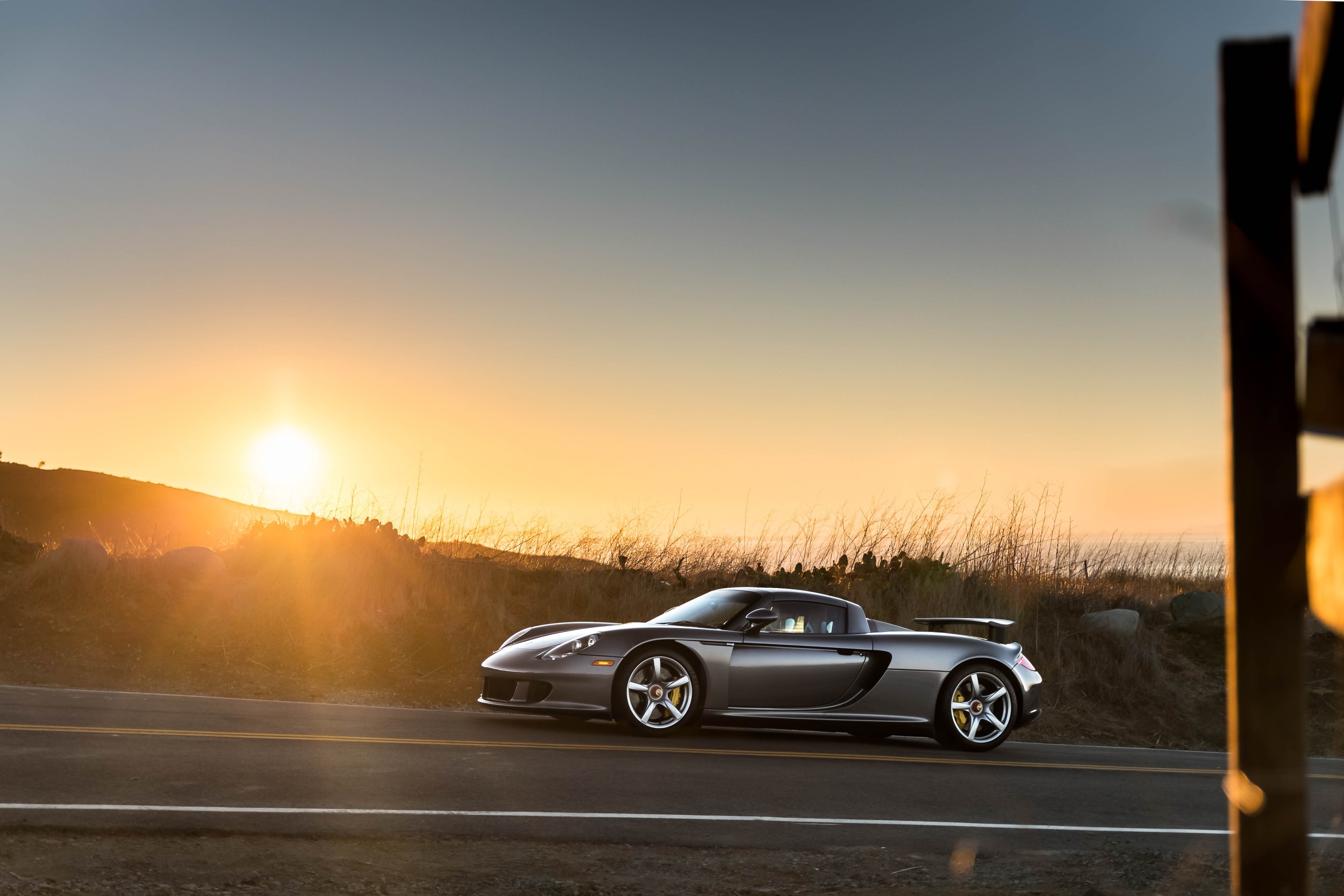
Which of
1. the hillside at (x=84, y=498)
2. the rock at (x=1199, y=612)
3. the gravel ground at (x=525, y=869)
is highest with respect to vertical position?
the hillside at (x=84, y=498)

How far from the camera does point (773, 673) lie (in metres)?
11.0

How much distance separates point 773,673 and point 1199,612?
13368 mm

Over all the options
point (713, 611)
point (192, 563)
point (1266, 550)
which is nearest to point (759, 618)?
point (713, 611)

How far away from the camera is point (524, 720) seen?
11.8 meters

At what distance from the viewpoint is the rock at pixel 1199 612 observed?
69.5ft

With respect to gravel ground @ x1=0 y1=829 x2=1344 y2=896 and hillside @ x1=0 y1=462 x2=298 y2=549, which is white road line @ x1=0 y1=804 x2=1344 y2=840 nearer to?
gravel ground @ x1=0 y1=829 x2=1344 y2=896

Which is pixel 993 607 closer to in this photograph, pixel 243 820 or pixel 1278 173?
pixel 243 820

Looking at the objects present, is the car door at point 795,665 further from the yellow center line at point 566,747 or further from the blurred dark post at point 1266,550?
the blurred dark post at point 1266,550

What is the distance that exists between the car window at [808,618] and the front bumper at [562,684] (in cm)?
172

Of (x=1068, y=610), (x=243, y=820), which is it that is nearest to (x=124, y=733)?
(x=243, y=820)

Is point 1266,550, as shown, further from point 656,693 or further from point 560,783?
point 656,693

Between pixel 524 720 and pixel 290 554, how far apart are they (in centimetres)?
933

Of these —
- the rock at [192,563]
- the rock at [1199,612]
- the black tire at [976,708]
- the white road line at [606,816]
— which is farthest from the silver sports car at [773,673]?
the rock at [1199,612]

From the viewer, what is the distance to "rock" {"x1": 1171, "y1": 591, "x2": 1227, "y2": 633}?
21.2 meters
